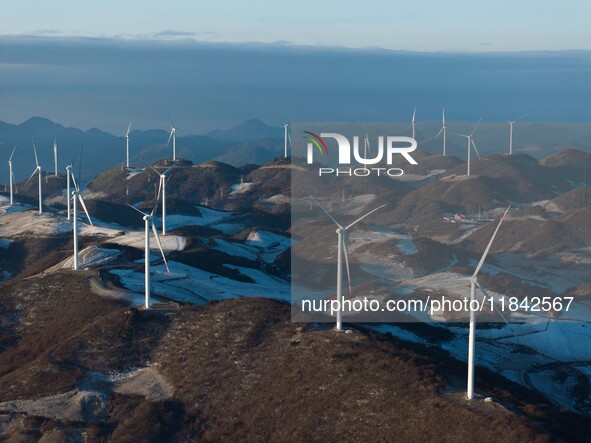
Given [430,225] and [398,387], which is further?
[430,225]

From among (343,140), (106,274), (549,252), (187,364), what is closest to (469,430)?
(187,364)

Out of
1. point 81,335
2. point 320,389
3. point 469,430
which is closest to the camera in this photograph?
point 469,430

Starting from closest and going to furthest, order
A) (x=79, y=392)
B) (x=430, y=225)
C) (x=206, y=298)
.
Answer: (x=79, y=392) → (x=206, y=298) → (x=430, y=225)

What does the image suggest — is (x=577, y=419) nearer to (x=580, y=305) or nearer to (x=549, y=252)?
(x=580, y=305)

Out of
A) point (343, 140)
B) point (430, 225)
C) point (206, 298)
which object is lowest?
point (430, 225)

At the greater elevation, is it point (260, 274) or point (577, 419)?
point (577, 419)

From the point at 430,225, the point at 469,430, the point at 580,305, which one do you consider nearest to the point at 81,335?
the point at 469,430

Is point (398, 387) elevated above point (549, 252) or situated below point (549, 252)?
above

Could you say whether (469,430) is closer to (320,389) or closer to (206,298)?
(320,389)

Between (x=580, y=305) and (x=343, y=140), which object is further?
(x=580, y=305)
